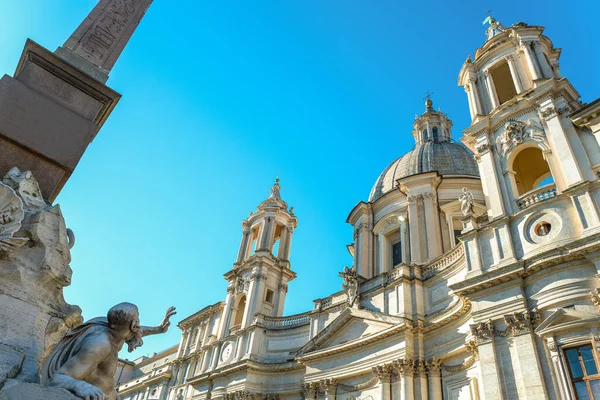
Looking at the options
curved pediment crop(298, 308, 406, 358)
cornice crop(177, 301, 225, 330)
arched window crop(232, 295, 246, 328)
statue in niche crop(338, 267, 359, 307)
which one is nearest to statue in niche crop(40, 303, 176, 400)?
curved pediment crop(298, 308, 406, 358)

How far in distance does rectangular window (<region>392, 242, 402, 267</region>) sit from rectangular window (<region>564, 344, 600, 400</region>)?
48.8ft

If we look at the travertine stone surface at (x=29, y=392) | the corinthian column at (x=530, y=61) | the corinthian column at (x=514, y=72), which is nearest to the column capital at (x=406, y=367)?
the corinthian column at (x=514, y=72)

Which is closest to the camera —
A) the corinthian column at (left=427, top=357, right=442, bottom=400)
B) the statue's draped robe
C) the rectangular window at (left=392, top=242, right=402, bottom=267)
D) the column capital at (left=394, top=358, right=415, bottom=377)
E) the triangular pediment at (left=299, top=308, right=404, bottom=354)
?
the statue's draped robe

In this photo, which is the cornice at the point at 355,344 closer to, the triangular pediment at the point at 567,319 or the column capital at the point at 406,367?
the column capital at the point at 406,367

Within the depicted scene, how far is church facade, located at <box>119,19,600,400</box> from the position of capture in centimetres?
1269

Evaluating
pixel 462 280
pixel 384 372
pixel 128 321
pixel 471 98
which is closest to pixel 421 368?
pixel 384 372

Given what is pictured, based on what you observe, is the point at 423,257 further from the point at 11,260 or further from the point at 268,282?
the point at 11,260

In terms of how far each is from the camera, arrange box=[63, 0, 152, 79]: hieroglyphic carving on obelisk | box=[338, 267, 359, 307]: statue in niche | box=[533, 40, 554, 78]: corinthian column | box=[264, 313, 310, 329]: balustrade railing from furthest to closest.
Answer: box=[264, 313, 310, 329]: balustrade railing → box=[338, 267, 359, 307]: statue in niche → box=[533, 40, 554, 78]: corinthian column → box=[63, 0, 152, 79]: hieroglyphic carving on obelisk

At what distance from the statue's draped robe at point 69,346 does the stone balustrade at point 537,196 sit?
14761 millimetres

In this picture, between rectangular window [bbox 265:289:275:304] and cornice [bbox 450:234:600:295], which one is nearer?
cornice [bbox 450:234:600:295]

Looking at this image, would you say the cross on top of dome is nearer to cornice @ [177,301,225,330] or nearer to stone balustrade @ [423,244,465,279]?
stone balustrade @ [423,244,465,279]

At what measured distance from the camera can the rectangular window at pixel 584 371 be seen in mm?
11188

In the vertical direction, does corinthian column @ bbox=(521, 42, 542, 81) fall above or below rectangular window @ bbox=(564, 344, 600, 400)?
above

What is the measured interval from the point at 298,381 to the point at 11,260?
22.3 meters
